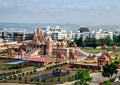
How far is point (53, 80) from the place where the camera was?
33.8 m

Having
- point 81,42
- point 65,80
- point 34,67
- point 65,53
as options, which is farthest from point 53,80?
point 81,42

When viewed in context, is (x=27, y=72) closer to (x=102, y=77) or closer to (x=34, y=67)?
(x=34, y=67)

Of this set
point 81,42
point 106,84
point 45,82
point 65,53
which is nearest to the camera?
point 106,84

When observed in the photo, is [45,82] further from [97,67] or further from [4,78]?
[97,67]

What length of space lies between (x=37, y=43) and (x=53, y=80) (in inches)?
841

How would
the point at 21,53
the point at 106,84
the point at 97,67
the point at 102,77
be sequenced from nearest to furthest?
the point at 106,84 → the point at 102,77 → the point at 97,67 → the point at 21,53

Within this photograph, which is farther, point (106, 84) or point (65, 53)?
point (65, 53)

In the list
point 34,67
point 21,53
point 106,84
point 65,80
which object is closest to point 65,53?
point 21,53

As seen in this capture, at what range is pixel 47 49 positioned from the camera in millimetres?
53688

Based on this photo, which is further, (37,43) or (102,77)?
(37,43)

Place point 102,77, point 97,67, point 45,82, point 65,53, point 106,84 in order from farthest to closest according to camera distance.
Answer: point 65,53, point 97,67, point 102,77, point 45,82, point 106,84

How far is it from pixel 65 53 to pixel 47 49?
2797 mm

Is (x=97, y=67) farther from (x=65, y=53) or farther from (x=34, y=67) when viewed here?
(x=65, y=53)

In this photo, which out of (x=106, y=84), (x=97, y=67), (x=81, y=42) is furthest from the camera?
(x=81, y=42)
